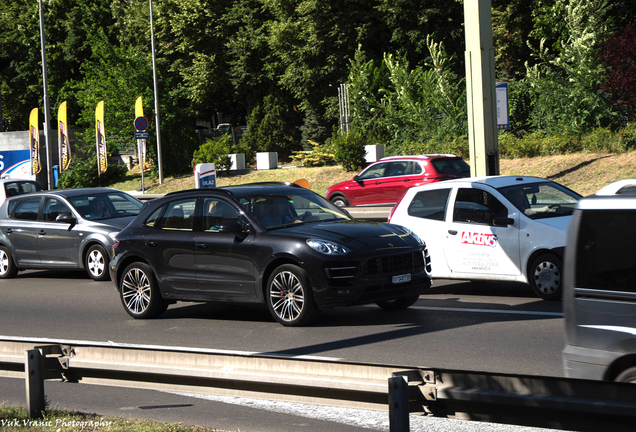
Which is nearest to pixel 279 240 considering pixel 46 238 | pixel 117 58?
pixel 46 238

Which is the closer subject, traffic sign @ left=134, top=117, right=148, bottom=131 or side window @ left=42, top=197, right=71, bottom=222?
side window @ left=42, top=197, right=71, bottom=222

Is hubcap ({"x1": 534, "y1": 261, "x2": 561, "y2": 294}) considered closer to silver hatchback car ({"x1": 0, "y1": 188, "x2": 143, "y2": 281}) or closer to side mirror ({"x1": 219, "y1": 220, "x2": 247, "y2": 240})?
side mirror ({"x1": 219, "y1": 220, "x2": 247, "y2": 240})

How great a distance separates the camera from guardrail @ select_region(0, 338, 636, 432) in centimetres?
341

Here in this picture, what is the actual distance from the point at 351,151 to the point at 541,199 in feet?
77.6

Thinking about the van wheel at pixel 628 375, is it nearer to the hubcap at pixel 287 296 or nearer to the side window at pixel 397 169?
the hubcap at pixel 287 296

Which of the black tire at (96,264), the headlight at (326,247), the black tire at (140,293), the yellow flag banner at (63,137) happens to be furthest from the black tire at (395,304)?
the yellow flag banner at (63,137)

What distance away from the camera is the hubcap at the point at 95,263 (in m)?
14.4

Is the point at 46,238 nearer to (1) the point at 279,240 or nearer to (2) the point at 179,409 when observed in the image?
(1) the point at 279,240

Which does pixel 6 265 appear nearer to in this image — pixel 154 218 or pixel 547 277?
pixel 154 218

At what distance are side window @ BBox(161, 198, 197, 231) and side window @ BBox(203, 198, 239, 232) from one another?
247 mm

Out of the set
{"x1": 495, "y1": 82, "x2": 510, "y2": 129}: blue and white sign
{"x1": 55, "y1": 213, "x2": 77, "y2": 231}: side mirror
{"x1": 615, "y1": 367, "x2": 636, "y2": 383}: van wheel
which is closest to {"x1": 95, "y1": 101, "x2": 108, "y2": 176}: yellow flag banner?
{"x1": 55, "y1": 213, "x2": 77, "y2": 231}: side mirror

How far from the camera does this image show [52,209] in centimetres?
1519

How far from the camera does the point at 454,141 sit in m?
31.4

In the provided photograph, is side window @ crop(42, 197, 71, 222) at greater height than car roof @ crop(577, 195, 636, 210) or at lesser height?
lesser
